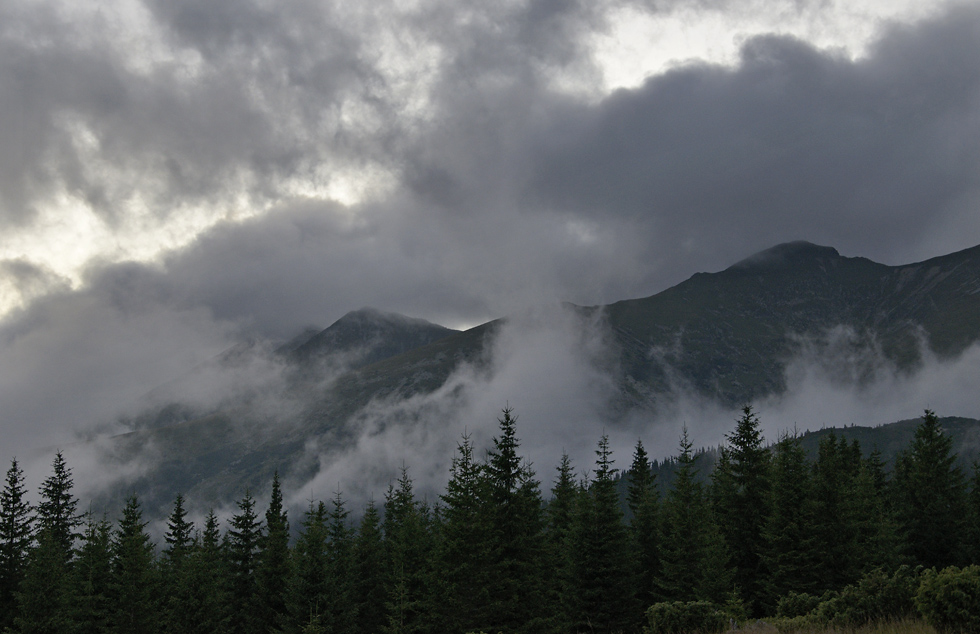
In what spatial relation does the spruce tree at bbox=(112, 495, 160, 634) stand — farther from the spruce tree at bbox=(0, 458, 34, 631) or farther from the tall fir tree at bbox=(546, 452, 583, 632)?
the tall fir tree at bbox=(546, 452, 583, 632)

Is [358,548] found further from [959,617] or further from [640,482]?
[959,617]

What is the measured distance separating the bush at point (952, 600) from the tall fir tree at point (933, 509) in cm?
4982

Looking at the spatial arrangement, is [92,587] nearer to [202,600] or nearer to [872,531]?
[202,600]

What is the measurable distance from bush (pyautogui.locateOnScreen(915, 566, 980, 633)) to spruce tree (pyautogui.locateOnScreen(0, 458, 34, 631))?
56.4 metres

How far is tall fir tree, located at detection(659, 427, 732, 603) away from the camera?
4397 cm

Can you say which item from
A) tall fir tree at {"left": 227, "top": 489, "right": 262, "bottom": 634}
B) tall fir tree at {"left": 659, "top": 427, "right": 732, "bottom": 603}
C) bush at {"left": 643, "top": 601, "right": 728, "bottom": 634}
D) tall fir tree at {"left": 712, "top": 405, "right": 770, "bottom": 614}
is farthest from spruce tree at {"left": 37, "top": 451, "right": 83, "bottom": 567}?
bush at {"left": 643, "top": 601, "right": 728, "bottom": 634}

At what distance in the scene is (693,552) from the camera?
4741 centimetres

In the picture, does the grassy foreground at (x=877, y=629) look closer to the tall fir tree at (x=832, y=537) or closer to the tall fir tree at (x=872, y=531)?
the tall fir tree at (x=832, y=537)

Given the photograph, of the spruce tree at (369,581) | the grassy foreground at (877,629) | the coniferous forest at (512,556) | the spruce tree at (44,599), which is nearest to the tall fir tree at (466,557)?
the coniferous forest at (512,556)

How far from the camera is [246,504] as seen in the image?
210 feet

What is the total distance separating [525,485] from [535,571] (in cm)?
555

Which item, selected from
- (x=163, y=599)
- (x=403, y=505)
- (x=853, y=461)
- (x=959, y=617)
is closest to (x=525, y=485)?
(x=403, y=505)

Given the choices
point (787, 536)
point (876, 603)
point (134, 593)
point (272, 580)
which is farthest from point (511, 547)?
point (134, 593)

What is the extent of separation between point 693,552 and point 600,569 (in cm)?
677
